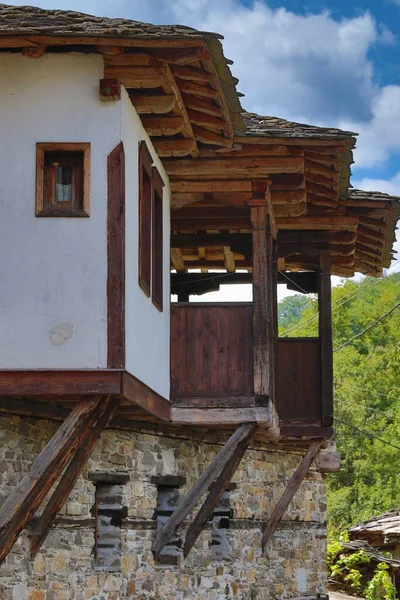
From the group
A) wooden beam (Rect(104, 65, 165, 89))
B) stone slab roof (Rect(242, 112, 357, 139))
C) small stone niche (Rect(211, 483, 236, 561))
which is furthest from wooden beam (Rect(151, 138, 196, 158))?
small stone niche (Rect(211, 483, 236, 561))

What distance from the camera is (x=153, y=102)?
35.6 feet

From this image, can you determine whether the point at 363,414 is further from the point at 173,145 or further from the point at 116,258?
the point at 116,258

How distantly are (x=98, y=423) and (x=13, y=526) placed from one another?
1.16 meters

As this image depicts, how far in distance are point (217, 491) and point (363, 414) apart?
125ft

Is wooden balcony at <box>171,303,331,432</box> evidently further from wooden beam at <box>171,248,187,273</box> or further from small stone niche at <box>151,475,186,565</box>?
wooden beam at <box>171,248,187,273</box>

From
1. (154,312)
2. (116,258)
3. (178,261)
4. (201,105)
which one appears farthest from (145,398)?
(178,261)

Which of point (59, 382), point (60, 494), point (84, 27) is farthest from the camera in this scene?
point (60, 494)

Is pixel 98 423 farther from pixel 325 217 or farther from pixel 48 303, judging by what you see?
pixel 325 217

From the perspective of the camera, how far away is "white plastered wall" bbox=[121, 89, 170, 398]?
34.1 feet

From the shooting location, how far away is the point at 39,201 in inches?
400

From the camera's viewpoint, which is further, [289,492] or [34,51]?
[289,492]

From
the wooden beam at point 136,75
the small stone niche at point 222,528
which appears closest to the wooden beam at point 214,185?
the wooden beam at point 136,75

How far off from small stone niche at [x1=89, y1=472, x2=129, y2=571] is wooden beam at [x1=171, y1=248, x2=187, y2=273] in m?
4.20

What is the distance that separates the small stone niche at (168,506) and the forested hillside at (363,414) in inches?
1090
